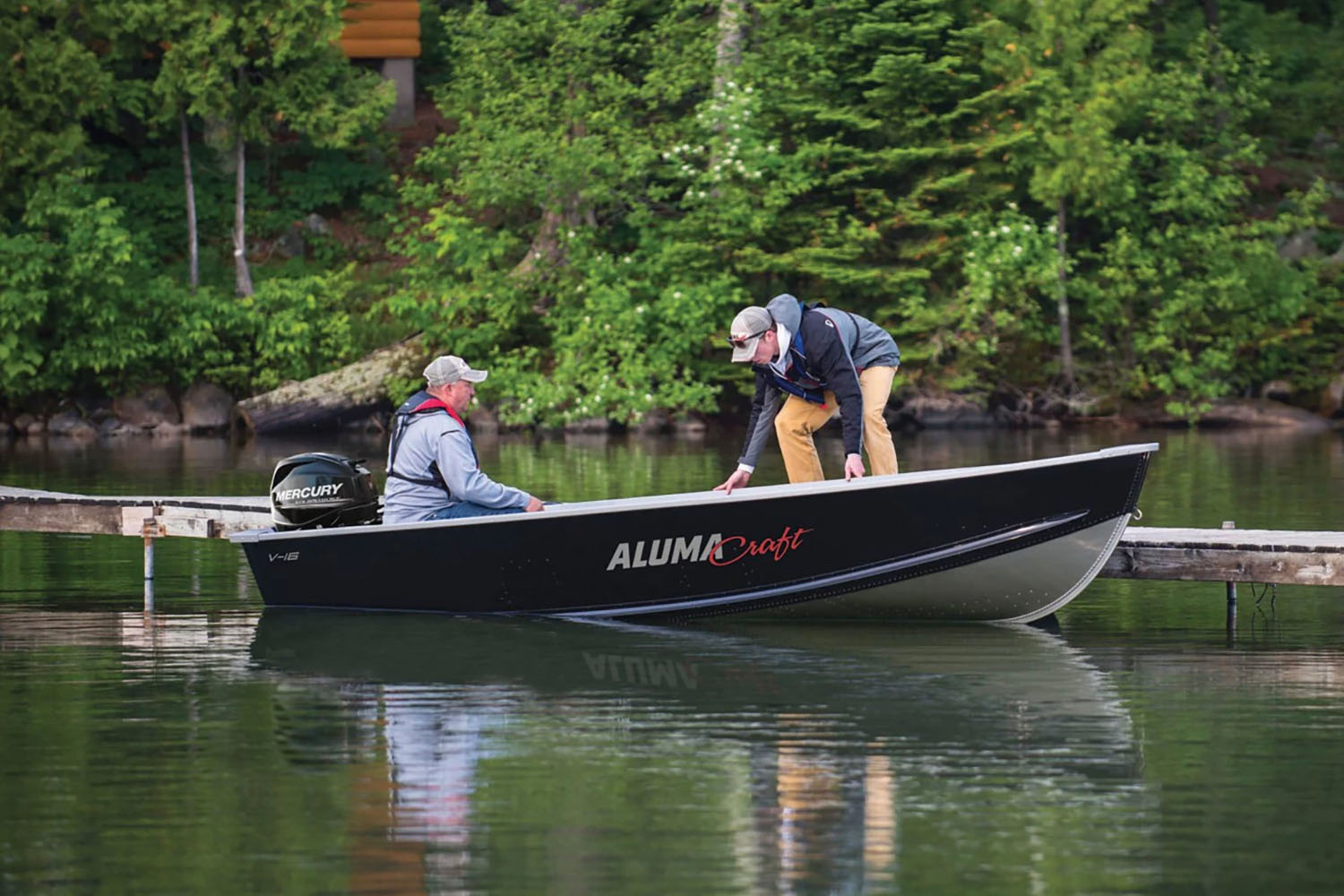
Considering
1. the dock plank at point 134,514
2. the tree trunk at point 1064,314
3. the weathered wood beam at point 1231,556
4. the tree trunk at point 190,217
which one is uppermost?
the tree trunk at point 190,217

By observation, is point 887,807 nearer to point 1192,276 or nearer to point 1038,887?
point 1038,887

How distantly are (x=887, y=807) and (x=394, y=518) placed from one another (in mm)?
5773

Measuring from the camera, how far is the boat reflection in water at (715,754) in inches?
292

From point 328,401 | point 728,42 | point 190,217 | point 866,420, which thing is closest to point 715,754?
point 866,420

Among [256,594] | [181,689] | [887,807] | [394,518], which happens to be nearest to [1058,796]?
[887,807]

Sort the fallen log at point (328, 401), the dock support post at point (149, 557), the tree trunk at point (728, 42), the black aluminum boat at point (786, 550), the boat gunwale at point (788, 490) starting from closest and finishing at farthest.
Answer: the boat gunwale at point (788, 490)
the black aluminum boat at point (786, 550)
the dock support post at point (149, 557)
the fallen log at point (328, 401)
the tree trunk at point (728, 42)

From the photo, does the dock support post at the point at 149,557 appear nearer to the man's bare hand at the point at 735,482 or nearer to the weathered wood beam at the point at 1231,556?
the man's bare hand at the point at 735,482

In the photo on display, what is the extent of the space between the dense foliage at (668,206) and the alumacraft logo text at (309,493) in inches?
819

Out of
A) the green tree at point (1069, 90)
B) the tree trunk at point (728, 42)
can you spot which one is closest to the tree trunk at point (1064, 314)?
the green tree at point (1069, 90)

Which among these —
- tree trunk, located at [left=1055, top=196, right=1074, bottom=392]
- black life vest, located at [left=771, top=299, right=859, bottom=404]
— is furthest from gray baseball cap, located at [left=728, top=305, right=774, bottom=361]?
tree trunk, located at [left=1055, top=196, right=1074, bottom=392]

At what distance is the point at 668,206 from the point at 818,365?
24261 mm

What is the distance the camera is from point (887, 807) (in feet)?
26.8

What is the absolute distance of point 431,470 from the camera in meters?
13.2

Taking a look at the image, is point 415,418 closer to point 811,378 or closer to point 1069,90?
point 811,378
